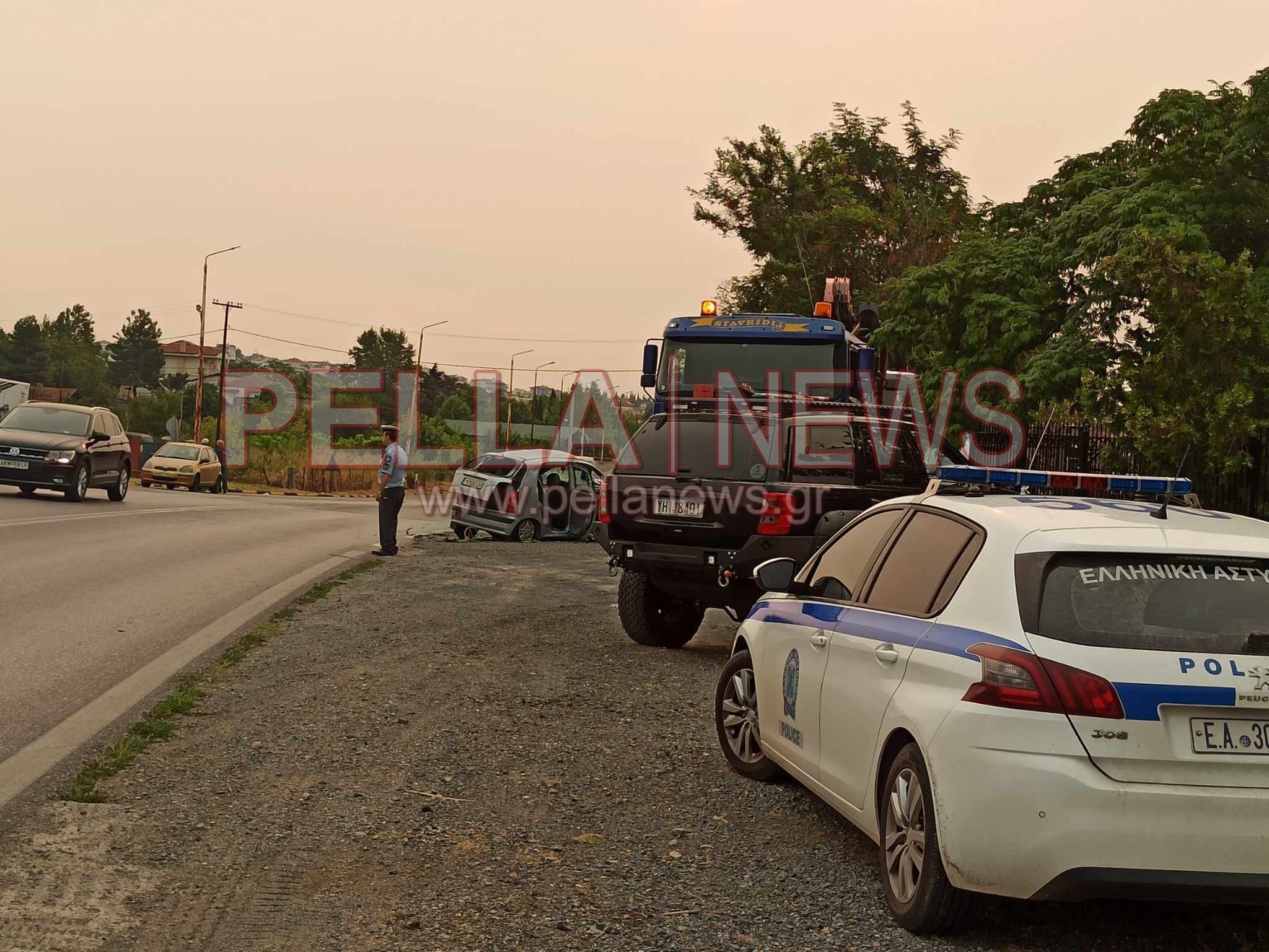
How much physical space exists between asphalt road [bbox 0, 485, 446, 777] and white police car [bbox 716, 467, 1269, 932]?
4292mm

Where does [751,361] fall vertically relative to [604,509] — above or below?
above

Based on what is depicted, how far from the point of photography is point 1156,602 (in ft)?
13.8

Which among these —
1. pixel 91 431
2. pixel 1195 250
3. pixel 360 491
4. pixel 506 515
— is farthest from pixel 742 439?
pixel 360 491

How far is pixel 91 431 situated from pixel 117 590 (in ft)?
46.9

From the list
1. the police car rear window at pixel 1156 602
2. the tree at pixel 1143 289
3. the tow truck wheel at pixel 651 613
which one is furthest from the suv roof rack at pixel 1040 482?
the tree at pixel 1143 289

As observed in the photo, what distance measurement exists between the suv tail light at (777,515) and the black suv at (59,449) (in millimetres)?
19187

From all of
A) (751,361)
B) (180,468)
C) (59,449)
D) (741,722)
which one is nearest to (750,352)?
(751,361)

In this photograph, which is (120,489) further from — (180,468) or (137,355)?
(137,355)

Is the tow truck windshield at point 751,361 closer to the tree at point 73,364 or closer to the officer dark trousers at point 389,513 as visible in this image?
the officer dark trousers at point 389,513

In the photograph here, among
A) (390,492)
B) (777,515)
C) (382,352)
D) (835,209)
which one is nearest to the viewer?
(777,515)

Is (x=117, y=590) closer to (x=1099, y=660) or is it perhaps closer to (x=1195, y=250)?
(x=1099, y=660)

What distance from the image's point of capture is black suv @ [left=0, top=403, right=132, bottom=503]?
25000 mm

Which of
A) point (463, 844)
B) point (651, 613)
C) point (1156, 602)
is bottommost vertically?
point (463, 844)

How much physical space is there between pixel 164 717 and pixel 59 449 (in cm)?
1964
